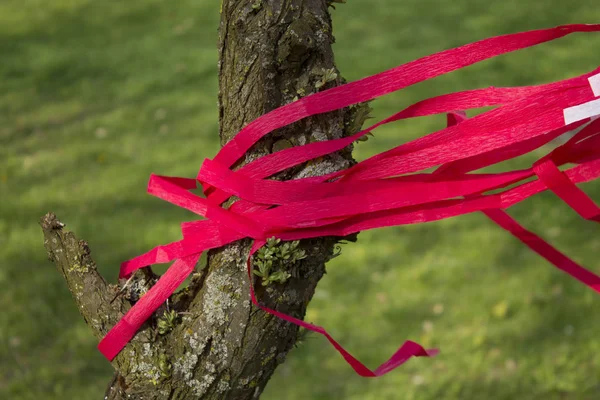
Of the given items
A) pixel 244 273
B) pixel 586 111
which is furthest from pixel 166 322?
pixel 586 111

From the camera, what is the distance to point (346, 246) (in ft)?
14.4

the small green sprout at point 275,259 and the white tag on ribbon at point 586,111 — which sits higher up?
the white tag on ribbon at point 586,111

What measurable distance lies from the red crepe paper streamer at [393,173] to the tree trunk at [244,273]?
0.04 metres

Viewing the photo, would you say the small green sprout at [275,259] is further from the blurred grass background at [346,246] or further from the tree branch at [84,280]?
the blurred grass background at [346,246]

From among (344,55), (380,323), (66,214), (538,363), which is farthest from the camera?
(344,55)

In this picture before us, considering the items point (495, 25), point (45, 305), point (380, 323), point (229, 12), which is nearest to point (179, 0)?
point (495, 25)

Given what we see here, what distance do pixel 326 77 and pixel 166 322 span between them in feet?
1.77

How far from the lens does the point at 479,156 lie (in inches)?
50.1

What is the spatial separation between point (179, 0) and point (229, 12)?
7827 millimetres

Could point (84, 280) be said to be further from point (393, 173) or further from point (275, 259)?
point (393, 173)

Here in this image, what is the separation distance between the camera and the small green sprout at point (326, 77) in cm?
122

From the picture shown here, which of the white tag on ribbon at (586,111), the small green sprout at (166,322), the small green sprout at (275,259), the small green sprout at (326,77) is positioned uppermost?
the small green sprout at (326,77)

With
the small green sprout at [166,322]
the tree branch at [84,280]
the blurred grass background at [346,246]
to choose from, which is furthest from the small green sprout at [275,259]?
the blurred grass background at [346,246]

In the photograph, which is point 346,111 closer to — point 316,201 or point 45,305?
point 316,201
